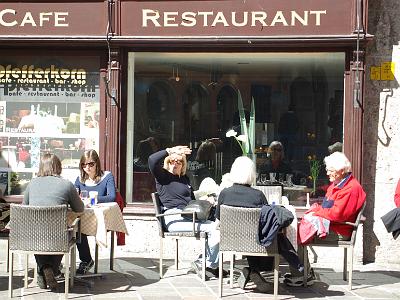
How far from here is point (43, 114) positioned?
31.6ft

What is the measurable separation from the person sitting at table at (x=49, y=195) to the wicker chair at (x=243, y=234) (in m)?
1.41

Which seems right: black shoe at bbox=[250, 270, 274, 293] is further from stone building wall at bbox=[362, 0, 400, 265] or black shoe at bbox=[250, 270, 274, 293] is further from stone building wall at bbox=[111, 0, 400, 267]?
stone building wall at bbox=[362, 0, 400, 265]

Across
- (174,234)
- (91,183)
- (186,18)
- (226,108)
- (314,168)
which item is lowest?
(174,234)

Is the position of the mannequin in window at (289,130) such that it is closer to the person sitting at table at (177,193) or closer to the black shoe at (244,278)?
the person sitting at table at (177,193)

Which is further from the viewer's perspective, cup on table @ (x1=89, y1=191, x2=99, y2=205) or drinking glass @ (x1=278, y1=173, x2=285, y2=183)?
drinking glass @ (x1=278, y1=173, x2=285, y2=183)

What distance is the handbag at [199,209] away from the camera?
26.1 feet

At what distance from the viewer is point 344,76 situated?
9.02m

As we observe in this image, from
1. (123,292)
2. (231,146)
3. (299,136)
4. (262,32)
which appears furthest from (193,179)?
(123,292)

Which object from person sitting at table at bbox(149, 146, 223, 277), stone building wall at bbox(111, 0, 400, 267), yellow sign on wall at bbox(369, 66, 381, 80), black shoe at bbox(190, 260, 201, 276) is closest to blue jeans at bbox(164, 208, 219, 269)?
person sitting at table at bbox(149, 146, 223, 277)

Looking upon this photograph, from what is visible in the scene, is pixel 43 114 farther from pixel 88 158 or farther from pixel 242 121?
pixel 242 121

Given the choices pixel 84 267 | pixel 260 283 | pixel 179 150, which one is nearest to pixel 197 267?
pixel 260 283

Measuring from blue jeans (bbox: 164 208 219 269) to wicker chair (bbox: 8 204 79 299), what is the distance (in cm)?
154

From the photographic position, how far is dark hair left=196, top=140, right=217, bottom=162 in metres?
9.45

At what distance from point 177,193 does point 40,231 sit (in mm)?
1954
